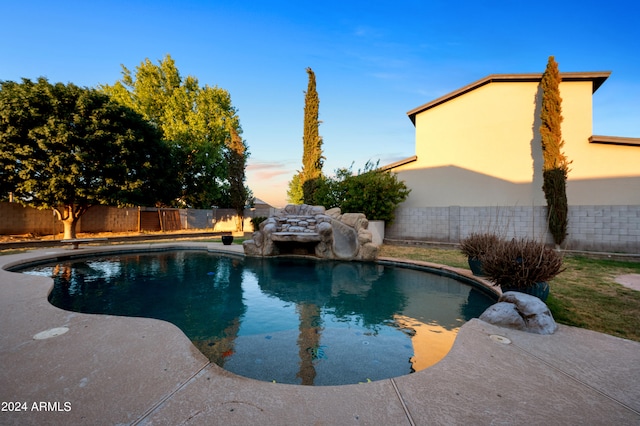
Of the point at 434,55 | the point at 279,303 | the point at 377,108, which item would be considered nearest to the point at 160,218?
the point at 377,108

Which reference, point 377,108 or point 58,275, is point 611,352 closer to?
point 58,275

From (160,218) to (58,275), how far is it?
13.9 meters

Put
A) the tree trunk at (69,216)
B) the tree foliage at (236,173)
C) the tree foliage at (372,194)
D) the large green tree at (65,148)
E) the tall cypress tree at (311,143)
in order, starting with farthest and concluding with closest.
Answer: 1. the tree foliage at (236,173)
2. the tall cypress tree at (311,143)
3. the tree trunk at (69,216)
4. the tree foliage at (372,194)
5. the large green tree at (65,148)

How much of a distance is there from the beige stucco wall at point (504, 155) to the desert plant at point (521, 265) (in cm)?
920

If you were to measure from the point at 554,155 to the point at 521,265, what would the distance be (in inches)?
371

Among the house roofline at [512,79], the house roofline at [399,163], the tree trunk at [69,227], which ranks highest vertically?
the house roofline at [512,79]

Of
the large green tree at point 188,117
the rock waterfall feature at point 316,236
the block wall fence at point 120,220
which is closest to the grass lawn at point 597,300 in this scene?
the rock waterfall feature at point 316,236

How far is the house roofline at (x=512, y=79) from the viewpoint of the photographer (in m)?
11.3

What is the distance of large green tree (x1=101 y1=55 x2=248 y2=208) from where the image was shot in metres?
22.7

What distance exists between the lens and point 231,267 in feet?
30.4

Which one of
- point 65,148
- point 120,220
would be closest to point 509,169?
point 65,148

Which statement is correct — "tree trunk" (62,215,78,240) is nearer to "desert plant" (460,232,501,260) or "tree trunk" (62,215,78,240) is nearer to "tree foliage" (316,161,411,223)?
"tree foliage" (316,161,411,223)

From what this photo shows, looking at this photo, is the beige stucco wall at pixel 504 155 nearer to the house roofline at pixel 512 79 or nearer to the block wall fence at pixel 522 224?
the house roofline at pixel 512 79

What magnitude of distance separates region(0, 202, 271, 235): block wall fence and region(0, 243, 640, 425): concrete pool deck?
16.9 m
